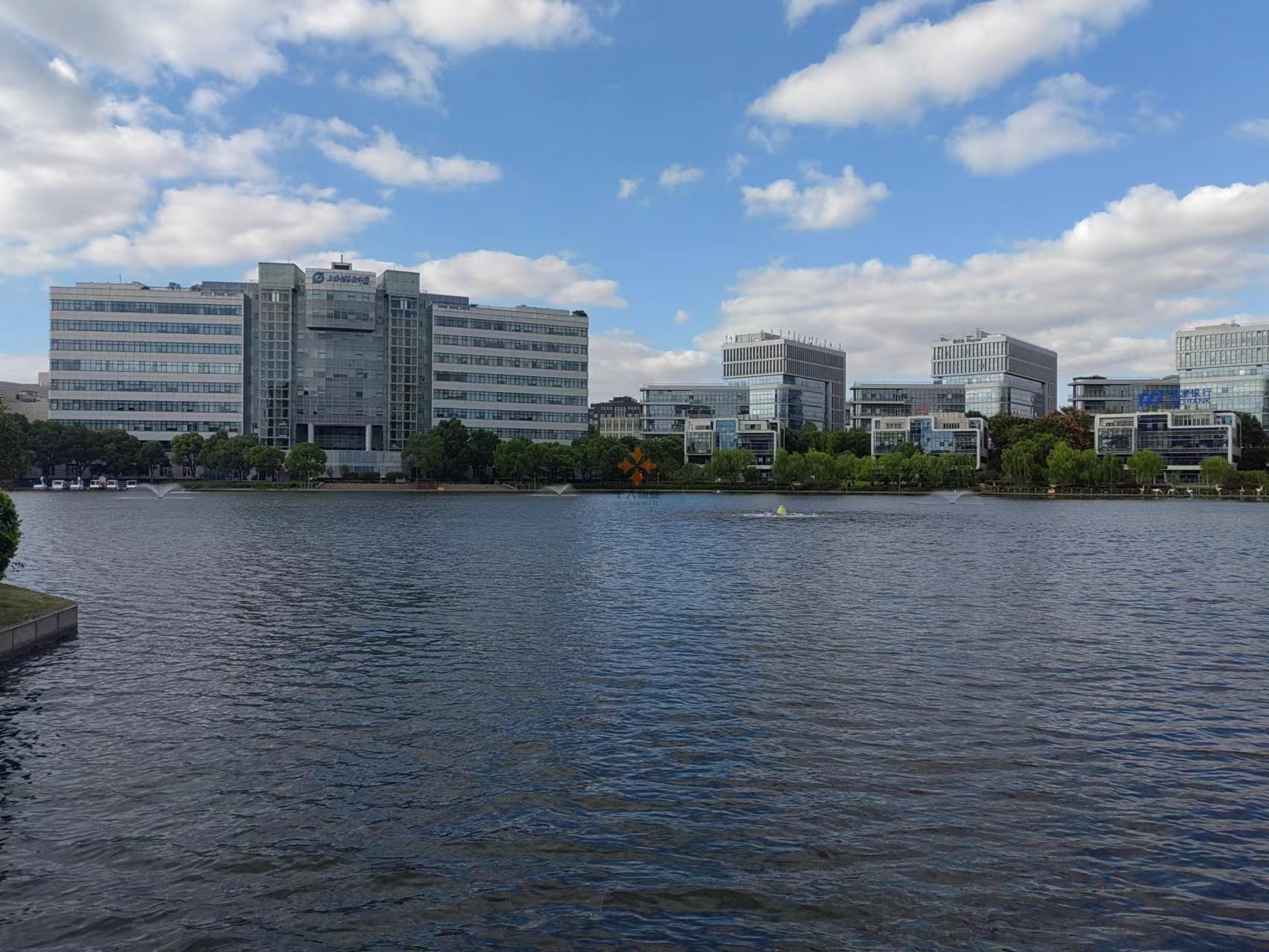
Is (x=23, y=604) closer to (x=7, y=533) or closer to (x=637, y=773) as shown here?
(x=7, y=533)

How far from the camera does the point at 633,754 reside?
2128 cm

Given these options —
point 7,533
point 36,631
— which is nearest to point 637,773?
point 36,631

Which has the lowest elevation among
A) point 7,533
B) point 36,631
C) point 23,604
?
point 36,631

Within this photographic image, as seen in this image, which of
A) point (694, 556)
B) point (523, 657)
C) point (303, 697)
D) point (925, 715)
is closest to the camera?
point (925, 715)

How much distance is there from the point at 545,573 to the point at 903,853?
Answer: 4349 centimetres

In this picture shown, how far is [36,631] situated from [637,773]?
25262 mm

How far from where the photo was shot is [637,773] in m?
20.1

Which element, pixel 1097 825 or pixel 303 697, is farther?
pixel 303 697

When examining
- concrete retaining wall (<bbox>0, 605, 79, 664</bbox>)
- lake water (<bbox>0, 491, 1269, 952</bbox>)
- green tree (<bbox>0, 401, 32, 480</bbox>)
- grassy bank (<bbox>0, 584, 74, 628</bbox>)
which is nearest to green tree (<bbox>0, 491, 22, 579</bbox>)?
grassy bank (<bbox>0, 584, 74, 628</bbox>)

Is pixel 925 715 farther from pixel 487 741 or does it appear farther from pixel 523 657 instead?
pixel 523 657

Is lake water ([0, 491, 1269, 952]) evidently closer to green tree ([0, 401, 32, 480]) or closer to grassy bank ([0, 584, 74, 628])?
grassy bank ([0, 584, 74, 628])

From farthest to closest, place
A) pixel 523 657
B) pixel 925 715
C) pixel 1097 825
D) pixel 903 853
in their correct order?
pixel 523 657 < pixel 925 715 < pixel 1097 825 < pixel 903 853

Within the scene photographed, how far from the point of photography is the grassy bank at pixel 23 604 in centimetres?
3244

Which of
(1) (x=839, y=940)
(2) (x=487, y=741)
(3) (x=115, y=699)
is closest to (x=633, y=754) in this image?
Answer: (2) (x=487, y=741)
